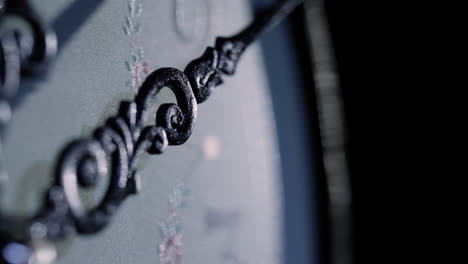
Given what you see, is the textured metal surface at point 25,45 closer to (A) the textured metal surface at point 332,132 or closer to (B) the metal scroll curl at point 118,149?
(B) the metal scroll curl at point 118,149

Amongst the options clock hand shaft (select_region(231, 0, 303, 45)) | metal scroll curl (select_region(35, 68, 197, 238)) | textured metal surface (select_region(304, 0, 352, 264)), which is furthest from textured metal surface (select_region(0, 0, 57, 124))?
textured metal surface (select_region(304, 0, 352, 264))

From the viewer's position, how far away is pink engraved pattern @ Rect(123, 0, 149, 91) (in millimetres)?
465

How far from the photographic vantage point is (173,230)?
52cm

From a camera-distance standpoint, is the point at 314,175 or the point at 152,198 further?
the point at 314,175

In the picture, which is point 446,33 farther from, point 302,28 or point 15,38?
point 15,38

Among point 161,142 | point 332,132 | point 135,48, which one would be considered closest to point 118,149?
point 161,142

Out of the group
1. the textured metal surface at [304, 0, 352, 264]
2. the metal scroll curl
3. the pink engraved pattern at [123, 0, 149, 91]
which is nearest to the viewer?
the metal scroll curl

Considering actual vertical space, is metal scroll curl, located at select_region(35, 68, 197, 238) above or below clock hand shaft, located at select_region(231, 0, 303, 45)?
below

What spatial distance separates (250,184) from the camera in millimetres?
641

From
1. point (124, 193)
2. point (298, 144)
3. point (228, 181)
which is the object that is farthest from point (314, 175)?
point (124, 193)

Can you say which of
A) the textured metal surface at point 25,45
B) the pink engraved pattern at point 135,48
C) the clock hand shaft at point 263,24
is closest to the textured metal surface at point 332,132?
the clock hand shaft at point 263,24

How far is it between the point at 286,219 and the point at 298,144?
10cm

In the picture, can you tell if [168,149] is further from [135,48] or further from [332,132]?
[332,132]

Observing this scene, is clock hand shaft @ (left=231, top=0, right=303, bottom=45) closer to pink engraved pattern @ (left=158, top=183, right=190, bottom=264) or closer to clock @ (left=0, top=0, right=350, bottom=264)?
clock @ (left=0, top=0, right=350, bottom=264)
